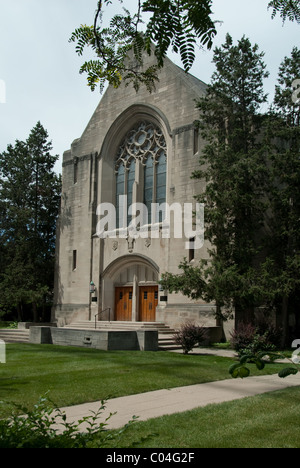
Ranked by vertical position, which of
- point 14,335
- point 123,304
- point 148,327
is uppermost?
point 123,304

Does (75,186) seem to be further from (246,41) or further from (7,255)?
(246,41)

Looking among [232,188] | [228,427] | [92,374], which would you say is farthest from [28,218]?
[228,427]

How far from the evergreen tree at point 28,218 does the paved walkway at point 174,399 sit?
24.2 m

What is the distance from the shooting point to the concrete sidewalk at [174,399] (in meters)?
8.09

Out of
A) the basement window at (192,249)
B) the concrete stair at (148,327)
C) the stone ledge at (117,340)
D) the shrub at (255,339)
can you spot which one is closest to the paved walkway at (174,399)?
the shrub at (255,339)

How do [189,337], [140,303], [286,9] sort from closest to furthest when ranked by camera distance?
[286,9], [189,337], [140,303]

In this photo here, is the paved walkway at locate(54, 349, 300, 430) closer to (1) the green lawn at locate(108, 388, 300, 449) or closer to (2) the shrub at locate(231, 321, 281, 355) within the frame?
(1) the green lawn at locate(108, 388, 300, 449)

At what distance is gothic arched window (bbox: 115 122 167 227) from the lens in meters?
28.6

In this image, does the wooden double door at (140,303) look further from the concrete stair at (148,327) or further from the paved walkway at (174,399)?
the paved walkway at (174,399)

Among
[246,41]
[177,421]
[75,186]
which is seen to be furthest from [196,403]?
[75,186]

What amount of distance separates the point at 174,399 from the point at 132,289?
1959 cm

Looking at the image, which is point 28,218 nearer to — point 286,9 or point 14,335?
point 14,335

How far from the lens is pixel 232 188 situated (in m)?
22.0

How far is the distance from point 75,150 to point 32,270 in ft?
30.2
